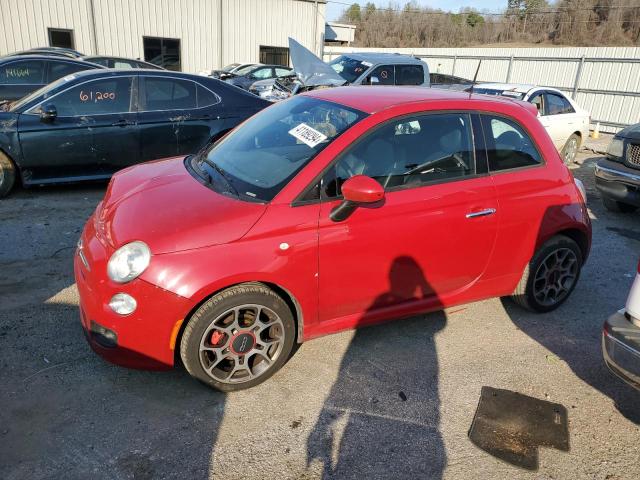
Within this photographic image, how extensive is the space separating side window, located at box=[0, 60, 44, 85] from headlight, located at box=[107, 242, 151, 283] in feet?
27.8

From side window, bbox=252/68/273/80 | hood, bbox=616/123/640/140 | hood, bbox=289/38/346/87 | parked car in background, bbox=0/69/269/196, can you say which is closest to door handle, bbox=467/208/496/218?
hood, bbox=616/123/640/140

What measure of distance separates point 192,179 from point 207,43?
65.9ft

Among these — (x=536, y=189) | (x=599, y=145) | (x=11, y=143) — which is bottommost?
(x=599, y=145)

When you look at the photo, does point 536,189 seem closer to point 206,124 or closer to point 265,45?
point 206,124

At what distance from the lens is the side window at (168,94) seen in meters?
6.60

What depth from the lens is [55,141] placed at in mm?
6039

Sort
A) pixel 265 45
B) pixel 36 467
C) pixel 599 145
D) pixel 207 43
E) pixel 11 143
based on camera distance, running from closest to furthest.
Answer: pixel 36 467 < pixel 11 143 < pixel 599 145 < pixel 207 43 < pixel 265 45

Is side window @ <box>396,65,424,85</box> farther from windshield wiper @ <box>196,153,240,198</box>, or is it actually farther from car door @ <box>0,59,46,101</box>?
windshield wiper @ <box>196,153,240,198</box>

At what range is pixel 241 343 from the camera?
290cm

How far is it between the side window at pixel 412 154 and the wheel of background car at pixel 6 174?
493 cm

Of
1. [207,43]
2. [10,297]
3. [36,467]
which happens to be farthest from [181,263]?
[207,43]

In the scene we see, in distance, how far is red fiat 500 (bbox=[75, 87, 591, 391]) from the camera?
8.82 ft

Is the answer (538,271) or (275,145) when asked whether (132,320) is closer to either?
(275,145)

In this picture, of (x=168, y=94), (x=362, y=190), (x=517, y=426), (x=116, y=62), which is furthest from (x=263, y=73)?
(x=517, y=426)
